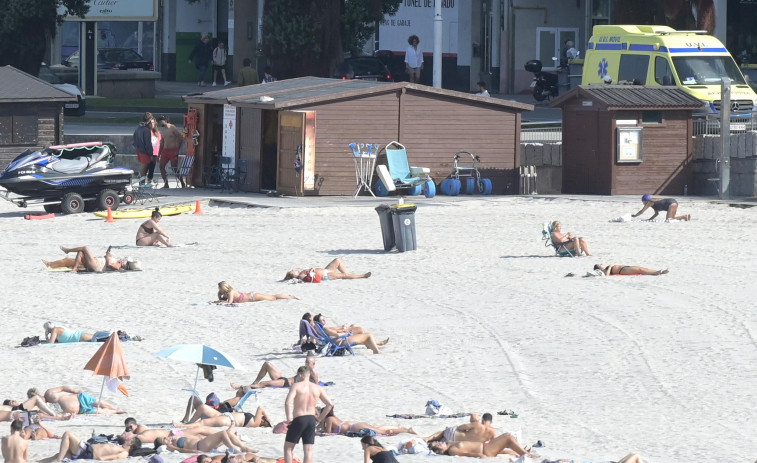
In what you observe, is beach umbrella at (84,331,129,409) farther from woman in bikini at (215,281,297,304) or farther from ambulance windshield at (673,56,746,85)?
ambulance windshield at (673,56,746,85)

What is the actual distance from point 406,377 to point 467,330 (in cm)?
250

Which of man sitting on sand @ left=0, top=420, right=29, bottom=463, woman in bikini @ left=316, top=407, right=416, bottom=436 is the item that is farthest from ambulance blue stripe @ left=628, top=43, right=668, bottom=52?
man sitting on sand @ left=0, top=420, right=29, bottom=463

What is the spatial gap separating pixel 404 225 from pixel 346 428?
1130 cm

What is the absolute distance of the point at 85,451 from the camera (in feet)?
44.0

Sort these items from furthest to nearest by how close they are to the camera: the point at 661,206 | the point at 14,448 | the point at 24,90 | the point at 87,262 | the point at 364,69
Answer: the point at 364,69
the point at 24,90
the point at 661,206
the point at 87,262
the point at 14,448

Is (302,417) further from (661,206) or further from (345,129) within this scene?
(345,129)

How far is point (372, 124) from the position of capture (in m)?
32.2

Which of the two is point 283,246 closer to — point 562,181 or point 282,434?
point 562,181

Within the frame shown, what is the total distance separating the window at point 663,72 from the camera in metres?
33.8

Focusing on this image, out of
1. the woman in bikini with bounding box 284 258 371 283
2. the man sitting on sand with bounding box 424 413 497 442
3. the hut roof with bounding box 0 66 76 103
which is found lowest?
the man sitting on sand with bounding box 424 413 497 442

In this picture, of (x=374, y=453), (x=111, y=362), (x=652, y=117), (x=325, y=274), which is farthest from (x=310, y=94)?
(x=374, y=453)

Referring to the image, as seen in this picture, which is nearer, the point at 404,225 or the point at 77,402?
the point at 77,402

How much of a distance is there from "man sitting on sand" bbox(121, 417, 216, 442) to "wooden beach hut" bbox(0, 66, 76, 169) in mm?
20545

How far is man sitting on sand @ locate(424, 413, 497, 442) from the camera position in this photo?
13.7 m
